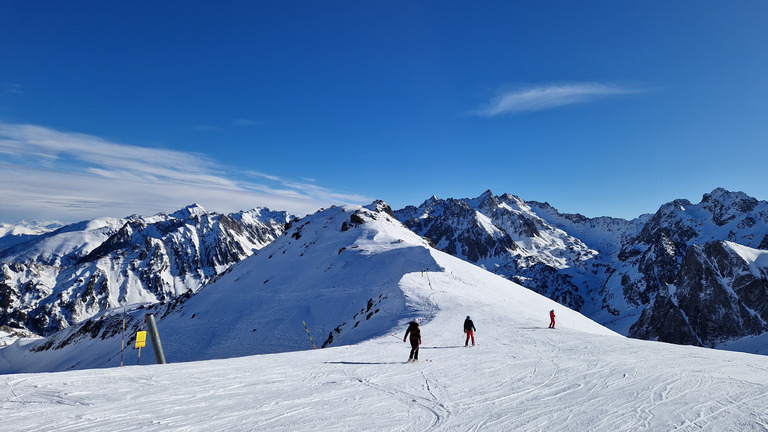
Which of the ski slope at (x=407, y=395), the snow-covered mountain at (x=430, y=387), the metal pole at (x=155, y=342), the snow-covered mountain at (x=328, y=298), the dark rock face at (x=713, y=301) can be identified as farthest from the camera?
the dark rock face at (x=713, y=301)

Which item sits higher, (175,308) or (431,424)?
(431,424)

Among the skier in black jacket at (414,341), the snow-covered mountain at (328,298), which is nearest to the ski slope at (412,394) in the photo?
the skier in black jacket at (414,341)

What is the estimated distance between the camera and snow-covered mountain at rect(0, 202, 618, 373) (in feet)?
110

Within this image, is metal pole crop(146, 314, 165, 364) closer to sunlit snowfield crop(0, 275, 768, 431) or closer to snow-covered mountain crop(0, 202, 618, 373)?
sunlit snowfield crop(0, 275, 768, 431)

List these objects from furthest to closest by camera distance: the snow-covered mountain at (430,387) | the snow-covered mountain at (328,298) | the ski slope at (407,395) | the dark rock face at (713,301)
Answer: the dark rock face at (713,301), the snow-covered mountain at (328,298), the snow-covered mountain at (430,387), the ski slope at (407,395)

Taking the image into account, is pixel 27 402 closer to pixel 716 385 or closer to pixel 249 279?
pixel 716 385

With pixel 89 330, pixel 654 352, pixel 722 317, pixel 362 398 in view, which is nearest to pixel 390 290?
pixel 654 352

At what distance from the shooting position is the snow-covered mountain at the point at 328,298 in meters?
33.6

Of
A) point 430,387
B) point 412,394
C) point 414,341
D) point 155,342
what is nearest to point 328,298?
point 155,342

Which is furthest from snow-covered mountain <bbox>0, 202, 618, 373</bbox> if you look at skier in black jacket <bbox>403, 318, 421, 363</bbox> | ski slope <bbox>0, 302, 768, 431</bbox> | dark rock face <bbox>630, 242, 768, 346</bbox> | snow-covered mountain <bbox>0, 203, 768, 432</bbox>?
dark rock face <bbox>630, 242, 768, 346</bbox>

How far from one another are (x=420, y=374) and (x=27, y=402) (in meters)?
11.2

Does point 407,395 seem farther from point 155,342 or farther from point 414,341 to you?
point 155,342

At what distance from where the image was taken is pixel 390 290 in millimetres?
37219

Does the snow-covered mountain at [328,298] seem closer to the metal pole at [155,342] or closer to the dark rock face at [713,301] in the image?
the metal pole at [155,342]
